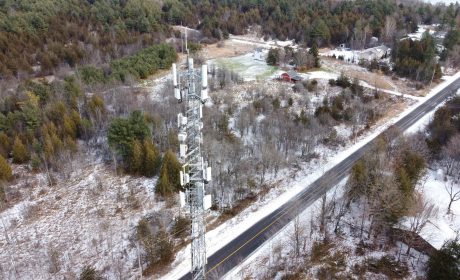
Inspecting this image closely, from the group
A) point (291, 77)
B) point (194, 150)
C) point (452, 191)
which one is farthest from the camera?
point (291, 77)

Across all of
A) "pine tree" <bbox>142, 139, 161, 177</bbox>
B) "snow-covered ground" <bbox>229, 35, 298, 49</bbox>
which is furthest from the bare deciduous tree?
"snow-covered ground" <bbox>229, 35, 298, 49</bbox>

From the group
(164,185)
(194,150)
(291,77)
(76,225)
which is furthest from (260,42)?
(194,150)

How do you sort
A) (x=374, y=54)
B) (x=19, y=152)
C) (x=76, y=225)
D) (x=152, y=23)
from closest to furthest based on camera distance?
(x=76, y=225), (x=19, y=152), (x=374, y=54), (x=152, y=23)

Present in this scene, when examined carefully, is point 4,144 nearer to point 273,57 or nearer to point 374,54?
point 273,57

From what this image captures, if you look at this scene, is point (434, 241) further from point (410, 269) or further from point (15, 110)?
point (15, 110)

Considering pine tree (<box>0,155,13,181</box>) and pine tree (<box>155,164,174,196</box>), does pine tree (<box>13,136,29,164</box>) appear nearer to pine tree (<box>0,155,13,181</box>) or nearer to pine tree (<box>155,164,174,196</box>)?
pine tree (<box>0,155,13,181</box>)

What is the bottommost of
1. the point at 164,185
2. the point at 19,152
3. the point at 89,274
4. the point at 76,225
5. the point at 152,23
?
the point at 76,225
